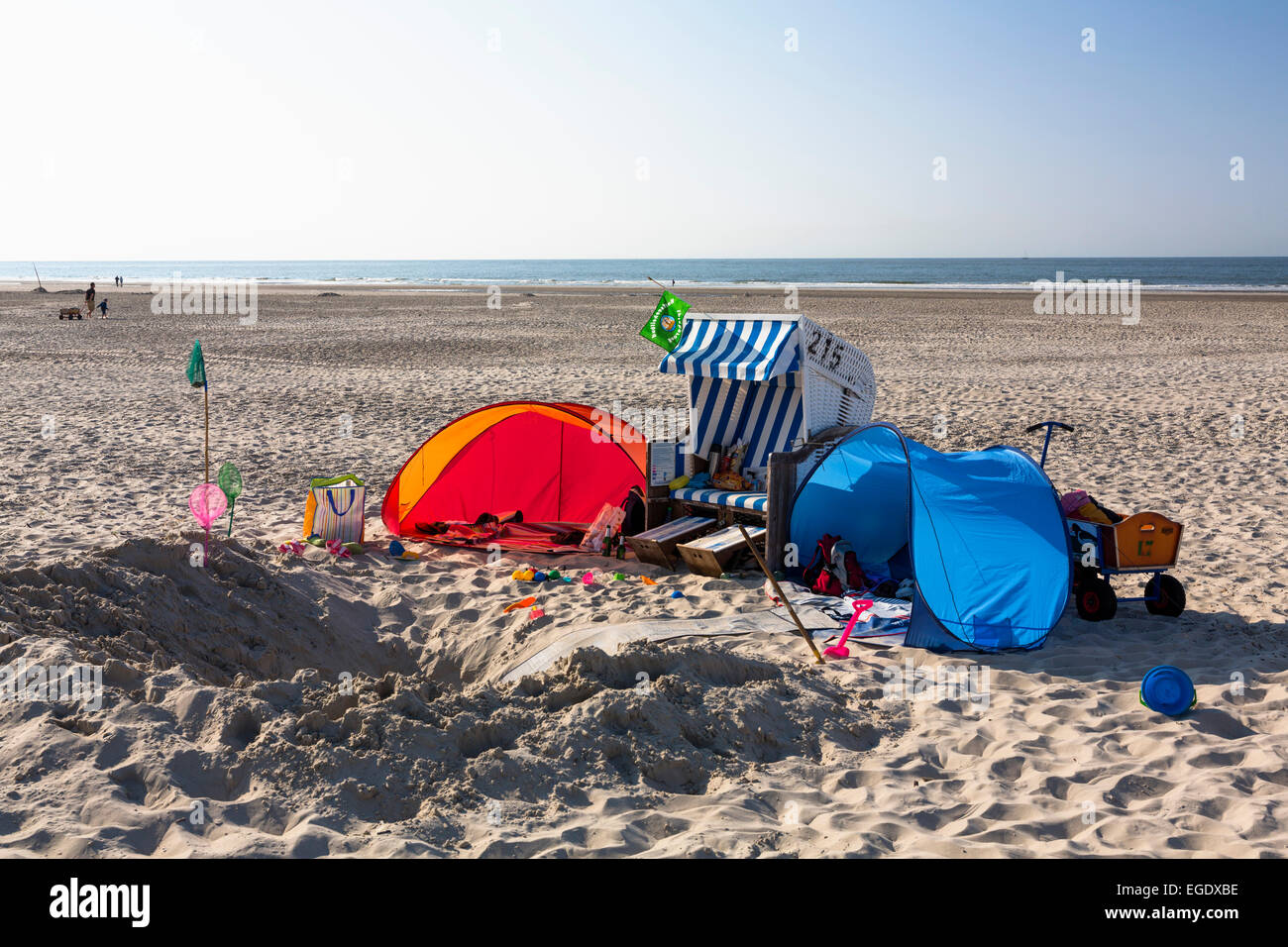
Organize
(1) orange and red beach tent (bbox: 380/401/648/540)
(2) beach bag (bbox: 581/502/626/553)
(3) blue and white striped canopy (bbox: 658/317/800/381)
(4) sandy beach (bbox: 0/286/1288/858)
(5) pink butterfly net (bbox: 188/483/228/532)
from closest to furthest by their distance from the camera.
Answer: (4) sandy beach (bbox: 0/286/1288/858)
(5) pink butterfly net (bbox: 188/483/228/532)
(3) blue and white striped canopy (bbox: 658/317/800/381)
(2) beach bag (bbox: 581/502/626/553)
(1) orange and red beach tent (bbox: 380/401/648/540)

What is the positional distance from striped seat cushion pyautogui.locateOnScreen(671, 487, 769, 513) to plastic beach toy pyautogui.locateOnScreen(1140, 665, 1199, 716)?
337 centimetres

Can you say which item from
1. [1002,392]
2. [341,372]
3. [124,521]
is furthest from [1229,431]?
[341,372]

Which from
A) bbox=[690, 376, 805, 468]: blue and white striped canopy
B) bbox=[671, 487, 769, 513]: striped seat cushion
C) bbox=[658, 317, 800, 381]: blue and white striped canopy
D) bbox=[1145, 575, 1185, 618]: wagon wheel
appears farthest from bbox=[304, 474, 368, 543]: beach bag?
bbox=[1145, 575, 1185, 618]: wagon wheel

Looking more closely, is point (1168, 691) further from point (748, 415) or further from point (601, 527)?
point (601, 527)

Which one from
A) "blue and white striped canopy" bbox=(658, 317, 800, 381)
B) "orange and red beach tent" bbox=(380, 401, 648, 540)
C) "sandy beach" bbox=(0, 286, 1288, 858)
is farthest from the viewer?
"orange and red beach tent" bbox=(380, 401, 648, 540)

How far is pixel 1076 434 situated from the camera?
13.3 metres

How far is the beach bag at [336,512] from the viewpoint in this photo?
28.1 ft

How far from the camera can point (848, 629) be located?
671 cm

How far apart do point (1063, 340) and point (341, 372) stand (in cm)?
1733

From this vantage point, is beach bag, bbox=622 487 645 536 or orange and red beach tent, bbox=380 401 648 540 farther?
orange and red beach tent, bbox=380 401 648 540

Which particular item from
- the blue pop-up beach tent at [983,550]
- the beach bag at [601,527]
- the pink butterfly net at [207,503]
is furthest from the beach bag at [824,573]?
the pink butterfly net at [207,503]

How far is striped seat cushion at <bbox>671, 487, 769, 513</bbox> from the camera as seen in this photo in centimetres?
852

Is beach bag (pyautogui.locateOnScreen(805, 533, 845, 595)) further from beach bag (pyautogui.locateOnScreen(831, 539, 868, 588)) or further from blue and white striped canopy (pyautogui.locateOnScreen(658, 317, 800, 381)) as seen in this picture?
blue and white striped canopy (pyautogui.locateOnScreen(658, 317, 800, 381))
